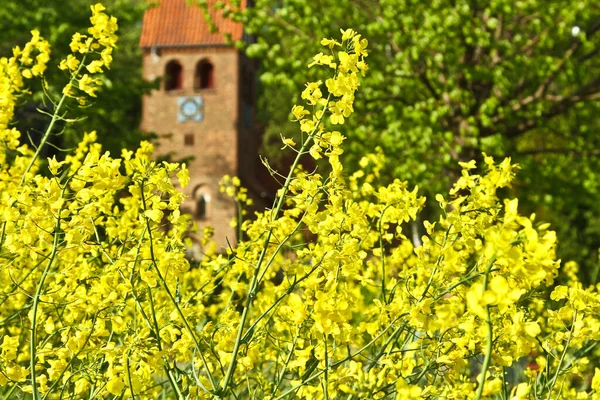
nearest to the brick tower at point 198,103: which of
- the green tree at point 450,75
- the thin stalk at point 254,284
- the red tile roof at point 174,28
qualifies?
the red tile roof at point 174,28

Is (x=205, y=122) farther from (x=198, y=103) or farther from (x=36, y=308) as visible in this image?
(x=36, y=308)

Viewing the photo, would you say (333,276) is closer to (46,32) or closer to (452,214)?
(452,214)

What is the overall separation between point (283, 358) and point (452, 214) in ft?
3.98

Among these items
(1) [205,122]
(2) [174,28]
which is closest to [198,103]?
(1) [205,122]

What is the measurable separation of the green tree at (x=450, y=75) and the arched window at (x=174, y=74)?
19.5 metres

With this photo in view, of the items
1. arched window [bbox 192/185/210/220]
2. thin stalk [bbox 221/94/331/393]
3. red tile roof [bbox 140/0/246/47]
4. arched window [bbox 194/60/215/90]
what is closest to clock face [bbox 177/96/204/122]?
arched window [bbox 194/60/215/90]

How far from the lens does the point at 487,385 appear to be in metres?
2.16

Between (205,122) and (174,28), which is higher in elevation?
(174,28)

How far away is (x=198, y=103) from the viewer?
1211 inches

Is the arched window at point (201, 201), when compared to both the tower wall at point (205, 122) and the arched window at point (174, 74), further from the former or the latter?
the arched window at point (174, 74)

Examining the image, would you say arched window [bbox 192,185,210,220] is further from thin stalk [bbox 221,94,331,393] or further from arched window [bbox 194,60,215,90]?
thin stalk [bbox 221,94,331,393]

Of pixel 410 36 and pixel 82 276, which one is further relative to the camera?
pixel 410 36

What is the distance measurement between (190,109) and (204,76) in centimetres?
216

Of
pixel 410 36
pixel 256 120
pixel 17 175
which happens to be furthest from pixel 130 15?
pixel 256 120
